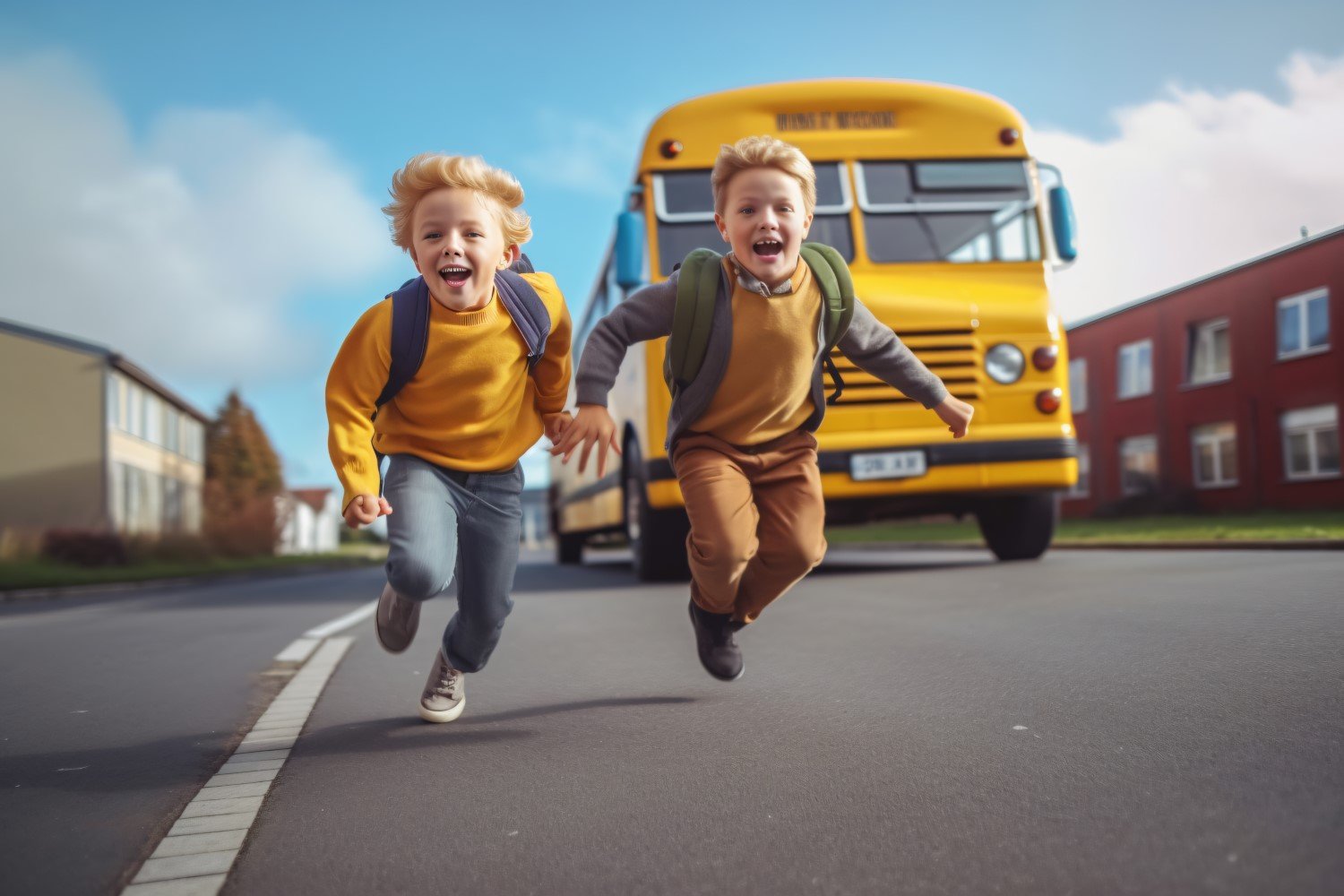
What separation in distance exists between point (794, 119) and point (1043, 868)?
22.8ft

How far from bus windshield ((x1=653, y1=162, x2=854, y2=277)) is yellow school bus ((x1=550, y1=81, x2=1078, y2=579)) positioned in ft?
0.04

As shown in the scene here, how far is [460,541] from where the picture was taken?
3.81 metres

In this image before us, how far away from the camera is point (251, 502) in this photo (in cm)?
3969

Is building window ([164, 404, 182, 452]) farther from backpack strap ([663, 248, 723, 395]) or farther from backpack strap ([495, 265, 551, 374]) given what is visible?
backpack strap ([663, 248, 723, 395])

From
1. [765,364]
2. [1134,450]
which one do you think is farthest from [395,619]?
[1134,450]

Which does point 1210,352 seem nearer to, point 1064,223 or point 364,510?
point 1064,223

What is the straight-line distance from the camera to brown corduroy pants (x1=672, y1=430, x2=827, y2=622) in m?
3.83

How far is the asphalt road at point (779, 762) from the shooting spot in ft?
8.10

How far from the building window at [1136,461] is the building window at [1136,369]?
126 centimetres

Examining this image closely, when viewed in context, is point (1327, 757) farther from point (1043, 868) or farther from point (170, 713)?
point (170, 713)

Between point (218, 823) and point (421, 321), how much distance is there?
140 cm

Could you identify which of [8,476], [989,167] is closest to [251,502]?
[8,476]

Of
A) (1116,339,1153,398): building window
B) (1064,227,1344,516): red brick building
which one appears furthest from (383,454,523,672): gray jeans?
(1116,339,1153,398): building window

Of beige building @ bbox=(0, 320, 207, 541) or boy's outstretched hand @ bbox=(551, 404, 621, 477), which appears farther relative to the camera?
beige building @ bbox=(0, 320, 207, 541)
